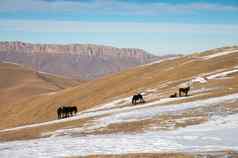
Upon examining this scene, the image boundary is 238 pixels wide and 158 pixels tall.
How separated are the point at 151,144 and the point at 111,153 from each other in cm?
341

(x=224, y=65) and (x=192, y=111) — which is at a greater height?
(x=224, y=65)

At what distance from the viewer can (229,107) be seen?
38.3 meters

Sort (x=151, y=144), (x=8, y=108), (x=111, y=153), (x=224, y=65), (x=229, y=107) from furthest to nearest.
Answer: (x=8, y=108) < (x=224, y=65) < (x=229, y=107) < (x=151, y=144) < (x=111, y=153)

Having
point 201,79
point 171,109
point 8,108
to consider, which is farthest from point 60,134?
point 8,108

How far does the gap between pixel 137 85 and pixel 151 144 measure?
77462 mm

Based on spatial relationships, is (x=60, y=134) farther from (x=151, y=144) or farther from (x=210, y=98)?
(x=210, y=98)

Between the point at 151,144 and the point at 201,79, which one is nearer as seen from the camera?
the point at 151,144

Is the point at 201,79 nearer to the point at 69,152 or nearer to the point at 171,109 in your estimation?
the point at 171,109

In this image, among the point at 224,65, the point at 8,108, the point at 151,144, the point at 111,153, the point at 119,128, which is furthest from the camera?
the point at 8,108

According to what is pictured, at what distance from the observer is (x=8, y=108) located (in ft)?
445

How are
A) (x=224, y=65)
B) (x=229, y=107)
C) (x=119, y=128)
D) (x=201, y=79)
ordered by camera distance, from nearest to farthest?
(x=119, y=128) → (x=229, y=107) → (x=201, y=79) → (x=224, y=65)

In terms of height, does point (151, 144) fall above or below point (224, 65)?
below

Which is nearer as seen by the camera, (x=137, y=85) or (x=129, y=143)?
(x=129, y=143)

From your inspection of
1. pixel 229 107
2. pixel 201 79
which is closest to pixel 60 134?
pixel 229 107
